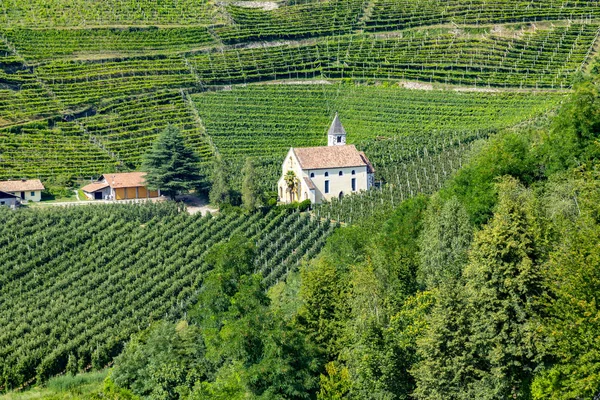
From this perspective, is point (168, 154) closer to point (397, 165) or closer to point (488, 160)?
point (397, 165)

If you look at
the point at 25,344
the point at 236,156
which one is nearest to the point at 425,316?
the point at 25,344

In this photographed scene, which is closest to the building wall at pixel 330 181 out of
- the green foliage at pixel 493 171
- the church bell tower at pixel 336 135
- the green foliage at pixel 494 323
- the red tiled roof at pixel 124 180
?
the church bell tower at pixel 336 135

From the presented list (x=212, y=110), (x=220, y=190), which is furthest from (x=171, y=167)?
(x=212, y=110)

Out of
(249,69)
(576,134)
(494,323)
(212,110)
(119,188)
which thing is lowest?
(494,323)

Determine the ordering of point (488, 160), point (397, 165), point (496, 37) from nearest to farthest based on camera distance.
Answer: point (488, 160), point (397, 165), point (496, 37)

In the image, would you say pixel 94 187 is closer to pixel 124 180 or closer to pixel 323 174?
pixel 124 180

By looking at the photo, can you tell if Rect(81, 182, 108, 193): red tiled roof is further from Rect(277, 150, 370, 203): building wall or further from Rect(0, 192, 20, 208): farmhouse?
Rect(277, 150, 370, 203): building wall

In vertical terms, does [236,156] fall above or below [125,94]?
below
